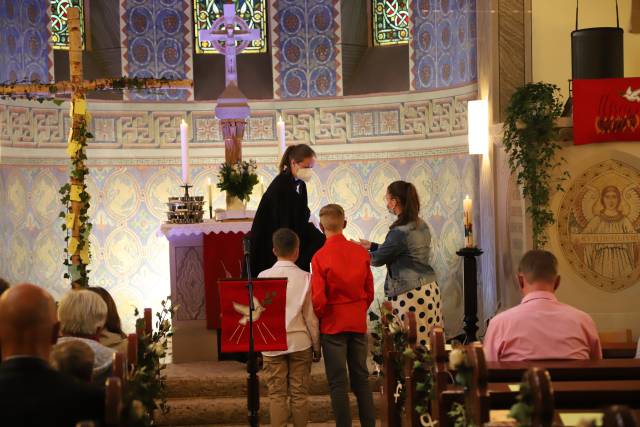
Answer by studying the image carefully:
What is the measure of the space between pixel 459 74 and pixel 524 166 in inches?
105

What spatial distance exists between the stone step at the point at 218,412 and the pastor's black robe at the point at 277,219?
97cm

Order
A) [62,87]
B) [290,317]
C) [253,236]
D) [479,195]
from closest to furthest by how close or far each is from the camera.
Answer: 1. [290,317]
2. [253,236]
3. [62,87]
4. [479,195]

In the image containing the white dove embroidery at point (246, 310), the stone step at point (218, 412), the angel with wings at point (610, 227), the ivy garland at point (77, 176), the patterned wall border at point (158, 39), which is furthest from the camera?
the patterned wall border at point (158, 39)

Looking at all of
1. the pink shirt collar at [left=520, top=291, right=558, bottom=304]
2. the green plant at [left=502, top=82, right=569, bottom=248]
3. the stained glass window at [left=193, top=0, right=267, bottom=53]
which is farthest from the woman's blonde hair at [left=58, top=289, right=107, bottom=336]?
the stained glass window at [left=193, top=0, right=267, bottom=53]

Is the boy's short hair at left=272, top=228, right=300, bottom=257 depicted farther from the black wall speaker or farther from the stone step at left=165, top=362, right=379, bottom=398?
the black wall speaker

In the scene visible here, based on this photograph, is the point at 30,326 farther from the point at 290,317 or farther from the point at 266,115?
the point at 266,115

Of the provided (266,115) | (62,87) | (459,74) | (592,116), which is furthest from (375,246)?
(266,115)

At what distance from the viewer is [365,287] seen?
5965mm

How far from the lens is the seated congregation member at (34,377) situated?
294cm

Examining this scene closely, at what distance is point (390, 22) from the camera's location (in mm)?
11484

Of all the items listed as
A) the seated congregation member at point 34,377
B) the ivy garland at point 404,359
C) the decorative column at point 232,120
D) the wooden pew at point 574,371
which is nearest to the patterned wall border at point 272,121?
the decorative column at point 232,120

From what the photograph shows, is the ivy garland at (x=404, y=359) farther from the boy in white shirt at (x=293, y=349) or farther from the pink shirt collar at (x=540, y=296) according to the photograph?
the pink shirt collar at (x=540, y=296)

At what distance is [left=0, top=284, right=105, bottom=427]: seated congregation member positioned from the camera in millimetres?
2943

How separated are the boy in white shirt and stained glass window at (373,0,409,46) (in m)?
6.10
